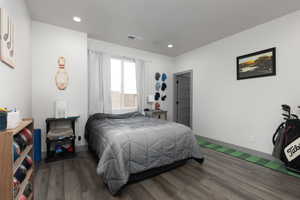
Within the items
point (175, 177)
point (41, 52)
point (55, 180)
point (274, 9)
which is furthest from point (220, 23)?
point (55, 180)

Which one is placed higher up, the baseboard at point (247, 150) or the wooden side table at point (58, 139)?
the wooden side table at point (58, 139)

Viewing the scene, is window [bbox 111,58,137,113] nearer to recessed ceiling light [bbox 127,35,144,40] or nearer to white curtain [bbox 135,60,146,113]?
white curtain [bbox 135,60,146,113]

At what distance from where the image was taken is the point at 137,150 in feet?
5.95

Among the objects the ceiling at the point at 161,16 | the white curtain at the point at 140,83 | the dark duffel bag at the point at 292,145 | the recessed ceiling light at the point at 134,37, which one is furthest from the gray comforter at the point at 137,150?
the recessed ceiling light at the point at 134,37

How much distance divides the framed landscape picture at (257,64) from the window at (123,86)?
2.87 meters

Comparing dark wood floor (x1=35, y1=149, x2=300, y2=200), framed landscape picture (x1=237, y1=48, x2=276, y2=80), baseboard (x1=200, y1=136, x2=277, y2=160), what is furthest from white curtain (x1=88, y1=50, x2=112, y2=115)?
framed landscape picture (x1=237, y1=48, x2=276, y2=80)

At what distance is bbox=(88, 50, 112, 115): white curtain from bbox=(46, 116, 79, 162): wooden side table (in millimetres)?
698

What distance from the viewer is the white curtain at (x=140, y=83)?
407 cm

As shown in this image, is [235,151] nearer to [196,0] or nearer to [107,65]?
[196,0]

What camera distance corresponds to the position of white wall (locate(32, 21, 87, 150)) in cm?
261

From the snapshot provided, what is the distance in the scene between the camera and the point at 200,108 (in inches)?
157

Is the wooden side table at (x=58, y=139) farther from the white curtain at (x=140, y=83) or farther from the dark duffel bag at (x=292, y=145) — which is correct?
the dark duffel bag at (x=292, y=145)

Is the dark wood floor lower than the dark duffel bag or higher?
lower

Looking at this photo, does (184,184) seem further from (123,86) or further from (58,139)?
(123,86)
